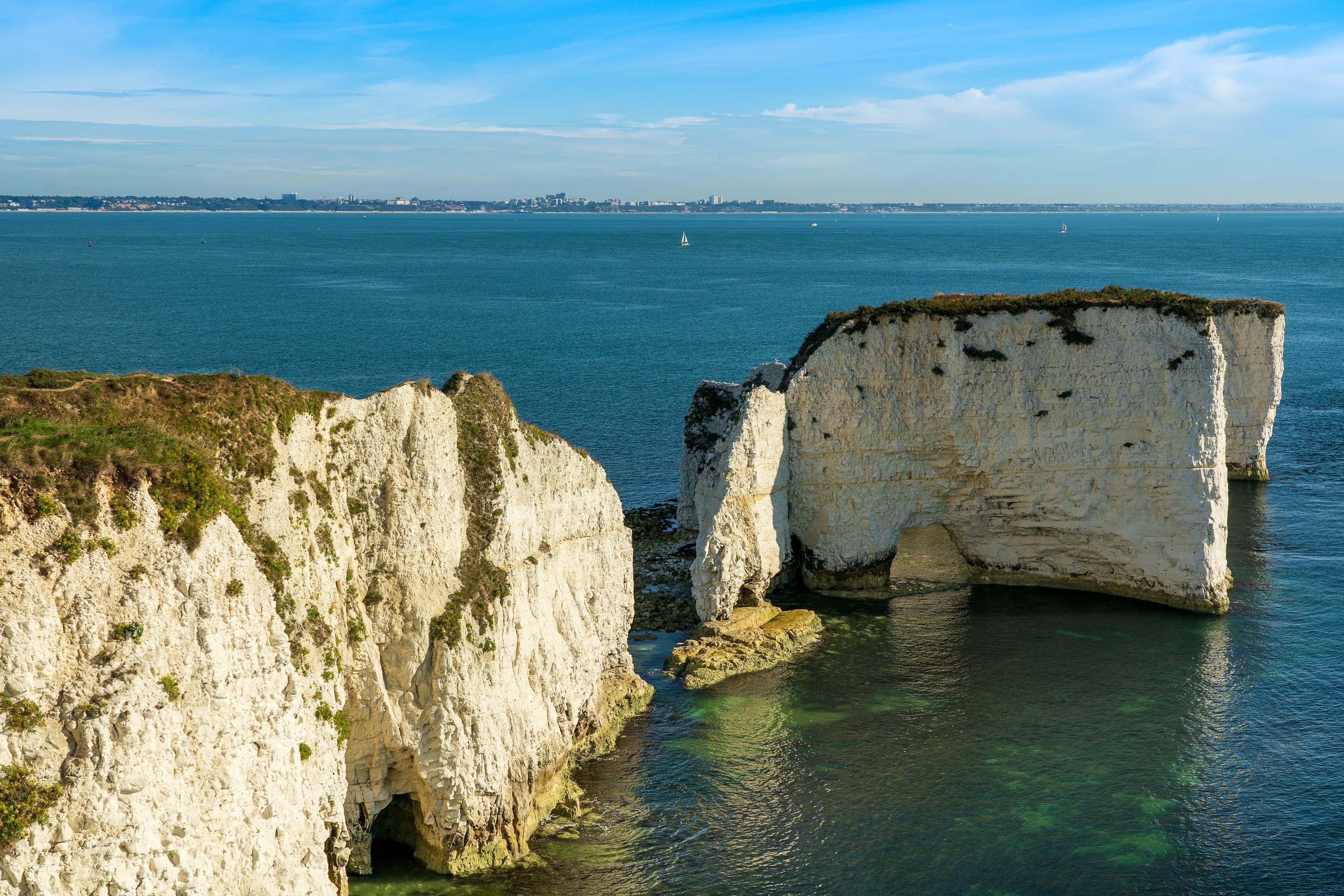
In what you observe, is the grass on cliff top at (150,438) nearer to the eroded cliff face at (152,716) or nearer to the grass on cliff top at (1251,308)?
the eroded cliff face at (152,716)

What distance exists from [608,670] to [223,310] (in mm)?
91350

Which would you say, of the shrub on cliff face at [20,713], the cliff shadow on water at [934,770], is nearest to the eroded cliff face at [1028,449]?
the cliff shadow on water at [934,770]

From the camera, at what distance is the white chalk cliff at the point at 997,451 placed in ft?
118

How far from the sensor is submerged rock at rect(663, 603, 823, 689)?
104 feet

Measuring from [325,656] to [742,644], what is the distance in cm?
1694

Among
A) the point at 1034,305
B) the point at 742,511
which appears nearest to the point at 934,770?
the point at 742,511

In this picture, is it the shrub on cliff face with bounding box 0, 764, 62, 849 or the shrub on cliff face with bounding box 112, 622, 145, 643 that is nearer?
the shrub on cliff face with bounding box 0, 764, 62, 849

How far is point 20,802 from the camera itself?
45.9 ft

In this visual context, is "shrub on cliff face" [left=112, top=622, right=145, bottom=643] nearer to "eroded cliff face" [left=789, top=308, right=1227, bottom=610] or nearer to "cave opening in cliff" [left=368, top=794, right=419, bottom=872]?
"cave opening in cliff" [left=368, top=794, right=419, bottom=872]

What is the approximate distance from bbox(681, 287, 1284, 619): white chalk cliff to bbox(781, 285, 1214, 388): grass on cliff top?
2.9 inches

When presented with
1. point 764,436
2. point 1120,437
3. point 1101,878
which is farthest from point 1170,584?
point 1101,878

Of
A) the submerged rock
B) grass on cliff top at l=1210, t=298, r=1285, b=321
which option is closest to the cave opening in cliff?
the submerged rock

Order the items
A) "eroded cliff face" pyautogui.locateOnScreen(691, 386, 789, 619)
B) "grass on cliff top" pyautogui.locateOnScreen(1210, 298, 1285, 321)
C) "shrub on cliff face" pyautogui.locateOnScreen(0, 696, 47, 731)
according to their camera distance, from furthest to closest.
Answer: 1. "grass on cliff top" pyautogui.locateOnScreen(1210, 298, 1285, 321)
2. "eroded cliff face" pyautogui.locateOnScreen(691, 386, 789, 619)
3. "shrub on cliff face" pyautogui.locateOnScreen(0, 696, 47, 731)

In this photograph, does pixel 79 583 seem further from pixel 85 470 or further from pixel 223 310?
pixel 223 310
